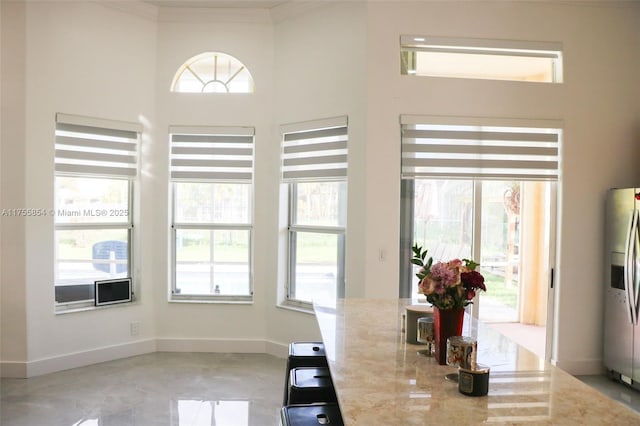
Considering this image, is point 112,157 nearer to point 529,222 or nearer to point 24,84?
point 24,84

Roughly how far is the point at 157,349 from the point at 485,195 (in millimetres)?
3570

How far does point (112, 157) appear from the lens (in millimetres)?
4484

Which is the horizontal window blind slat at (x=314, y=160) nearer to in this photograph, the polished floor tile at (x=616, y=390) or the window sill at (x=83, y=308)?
the window sill at (x=83, y=308)

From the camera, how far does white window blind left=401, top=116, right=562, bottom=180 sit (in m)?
4.00

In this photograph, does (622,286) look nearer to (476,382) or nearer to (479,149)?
(479,149)

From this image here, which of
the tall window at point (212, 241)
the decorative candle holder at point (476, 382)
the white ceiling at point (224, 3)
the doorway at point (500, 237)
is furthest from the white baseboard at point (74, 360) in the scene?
the decorative candle holder at point (476, 382)

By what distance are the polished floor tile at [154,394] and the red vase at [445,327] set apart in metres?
1.80

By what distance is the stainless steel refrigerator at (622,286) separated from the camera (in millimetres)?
3771

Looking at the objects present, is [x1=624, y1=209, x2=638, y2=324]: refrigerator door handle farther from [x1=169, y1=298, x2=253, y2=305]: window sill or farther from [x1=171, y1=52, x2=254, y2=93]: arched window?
[x1=171, y1=52, x2=254, y2=93]: arched window

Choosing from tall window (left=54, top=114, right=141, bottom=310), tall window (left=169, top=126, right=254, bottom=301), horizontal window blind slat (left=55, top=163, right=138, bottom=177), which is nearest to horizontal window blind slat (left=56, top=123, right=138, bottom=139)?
tall window (left=54, top=114, right=141, bottom=310)

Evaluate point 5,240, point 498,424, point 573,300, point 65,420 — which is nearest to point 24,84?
point 5,240

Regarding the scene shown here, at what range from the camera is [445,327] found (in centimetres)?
188

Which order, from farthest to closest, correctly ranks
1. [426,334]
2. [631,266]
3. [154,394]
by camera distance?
[631,266], [154,394], [426,334]

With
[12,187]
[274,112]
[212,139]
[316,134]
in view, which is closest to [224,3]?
[274,112]
